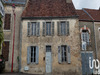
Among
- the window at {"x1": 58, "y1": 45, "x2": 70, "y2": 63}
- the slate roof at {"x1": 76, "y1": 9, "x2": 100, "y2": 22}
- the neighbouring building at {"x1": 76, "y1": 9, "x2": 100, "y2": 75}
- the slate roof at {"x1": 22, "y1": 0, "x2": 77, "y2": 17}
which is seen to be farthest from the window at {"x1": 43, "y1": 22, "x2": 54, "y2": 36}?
the slate roof at {"x1": 76, "y1": 9, "x2": 100, "y2": 22}

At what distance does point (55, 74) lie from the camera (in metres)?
11.4

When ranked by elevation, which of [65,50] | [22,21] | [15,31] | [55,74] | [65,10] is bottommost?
[55,74]

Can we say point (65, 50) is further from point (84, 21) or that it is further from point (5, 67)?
point (5, 67)

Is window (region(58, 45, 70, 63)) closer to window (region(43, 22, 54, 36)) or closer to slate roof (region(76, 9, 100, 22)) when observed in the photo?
window (region(43, 22, 54, 36))

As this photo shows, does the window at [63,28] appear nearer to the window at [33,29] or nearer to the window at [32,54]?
the window at [33,29]

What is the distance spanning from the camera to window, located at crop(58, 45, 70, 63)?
11609 mm

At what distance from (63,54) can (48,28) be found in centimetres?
314

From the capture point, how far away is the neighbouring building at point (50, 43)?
454 inches

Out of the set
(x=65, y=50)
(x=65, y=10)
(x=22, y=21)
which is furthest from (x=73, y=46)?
(x=22, y=21)

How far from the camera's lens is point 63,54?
39.1 feet

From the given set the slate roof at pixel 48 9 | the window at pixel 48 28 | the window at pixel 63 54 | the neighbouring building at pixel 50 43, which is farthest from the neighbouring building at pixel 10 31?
the window at pixel 63 54

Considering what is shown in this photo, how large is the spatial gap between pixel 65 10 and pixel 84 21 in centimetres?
265

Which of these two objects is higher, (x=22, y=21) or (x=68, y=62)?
(x=22, y=21)

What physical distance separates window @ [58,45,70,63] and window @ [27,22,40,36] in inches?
113
